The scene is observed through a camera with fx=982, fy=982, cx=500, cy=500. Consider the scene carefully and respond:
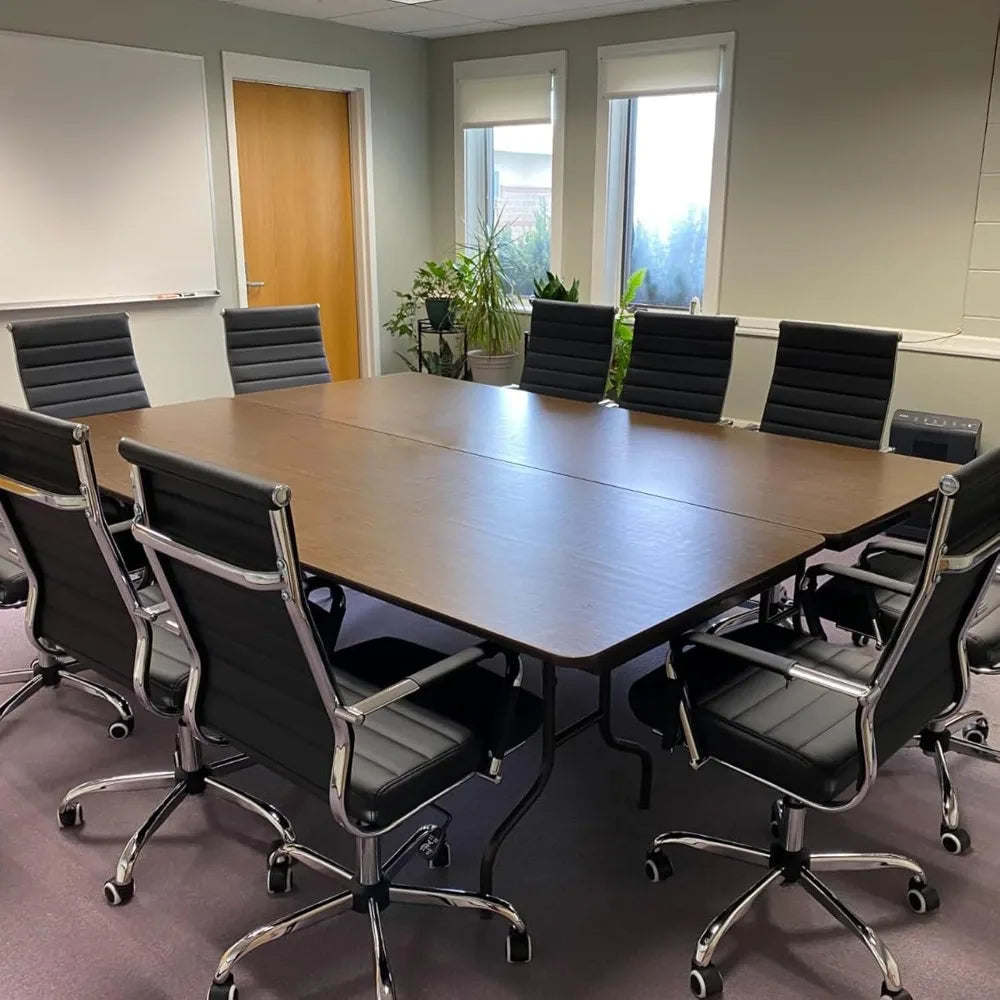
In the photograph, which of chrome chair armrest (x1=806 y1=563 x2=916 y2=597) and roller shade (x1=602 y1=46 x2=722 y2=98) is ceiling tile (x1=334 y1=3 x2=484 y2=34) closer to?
roller shade (x1=602 y1=46 x2=722 y2=98)

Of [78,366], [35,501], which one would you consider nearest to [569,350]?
[78,366]

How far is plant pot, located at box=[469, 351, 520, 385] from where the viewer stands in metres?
6.27

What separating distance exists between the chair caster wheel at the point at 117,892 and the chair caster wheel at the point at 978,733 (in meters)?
2.23

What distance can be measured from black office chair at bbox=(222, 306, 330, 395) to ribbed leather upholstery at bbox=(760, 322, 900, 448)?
2.12 m

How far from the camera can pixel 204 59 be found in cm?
540

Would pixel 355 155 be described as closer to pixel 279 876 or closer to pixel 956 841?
pixel 279 876

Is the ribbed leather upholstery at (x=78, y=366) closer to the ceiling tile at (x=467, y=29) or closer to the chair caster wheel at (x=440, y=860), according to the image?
the chair caster wheel at (x=440, y=860)

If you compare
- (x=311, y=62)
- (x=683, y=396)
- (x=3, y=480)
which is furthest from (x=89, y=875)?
(x=311, y=62)

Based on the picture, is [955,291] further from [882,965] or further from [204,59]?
[204,59]

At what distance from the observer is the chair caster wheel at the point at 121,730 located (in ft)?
9.31

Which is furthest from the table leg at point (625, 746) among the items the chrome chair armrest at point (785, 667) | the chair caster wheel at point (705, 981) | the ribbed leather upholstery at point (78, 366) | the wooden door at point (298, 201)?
the wooden door at point (298, 201)

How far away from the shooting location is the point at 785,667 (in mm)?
1784

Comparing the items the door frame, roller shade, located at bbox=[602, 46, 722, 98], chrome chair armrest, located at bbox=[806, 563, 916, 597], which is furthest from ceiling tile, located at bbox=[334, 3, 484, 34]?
chrome chair armrest, located at bbox=[806, 563, 916, 597]

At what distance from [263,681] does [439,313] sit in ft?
15.4
